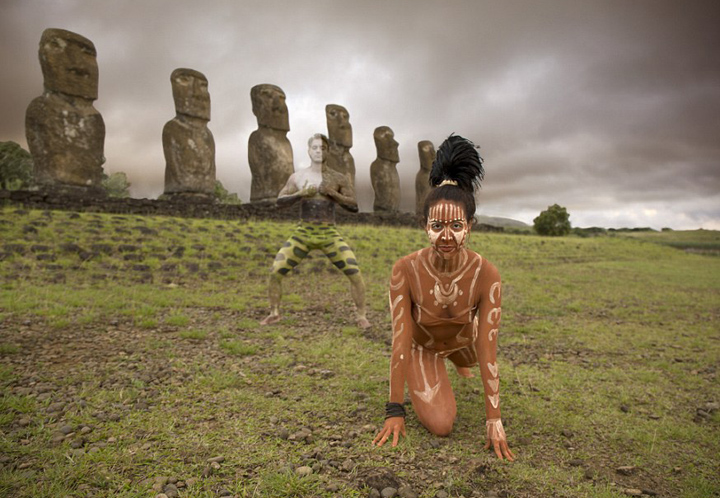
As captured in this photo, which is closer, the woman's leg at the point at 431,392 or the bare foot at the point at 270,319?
the woman's leg at the point at 431,392

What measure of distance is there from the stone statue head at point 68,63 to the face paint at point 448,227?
15358 mm

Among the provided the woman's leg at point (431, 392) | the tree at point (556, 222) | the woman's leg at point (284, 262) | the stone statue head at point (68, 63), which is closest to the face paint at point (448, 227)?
the woman's leg at point (431, 392)

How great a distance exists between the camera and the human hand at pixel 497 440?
9.07 ft

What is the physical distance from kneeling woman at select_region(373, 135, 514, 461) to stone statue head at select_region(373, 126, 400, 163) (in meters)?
21.9

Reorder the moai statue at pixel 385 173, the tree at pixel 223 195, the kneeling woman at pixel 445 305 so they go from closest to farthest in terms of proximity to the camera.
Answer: the kneeling woman at pixel 445 305 → the moai statue at pixel 385 173 → the tree at pixel 223 195

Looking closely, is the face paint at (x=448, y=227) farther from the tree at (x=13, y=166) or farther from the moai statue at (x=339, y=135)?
the tree at (x=13, y=166)

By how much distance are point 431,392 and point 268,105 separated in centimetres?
1726

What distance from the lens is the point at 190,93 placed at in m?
16.4

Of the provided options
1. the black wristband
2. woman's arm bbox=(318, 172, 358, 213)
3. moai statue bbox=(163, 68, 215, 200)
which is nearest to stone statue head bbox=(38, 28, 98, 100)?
moai statue bbox=(163, 68, 215, 200)

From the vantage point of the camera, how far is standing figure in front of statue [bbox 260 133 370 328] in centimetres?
600

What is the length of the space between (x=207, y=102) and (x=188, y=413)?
16.1 meters

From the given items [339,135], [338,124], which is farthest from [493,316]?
[338,124]

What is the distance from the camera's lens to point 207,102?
55.3 feet

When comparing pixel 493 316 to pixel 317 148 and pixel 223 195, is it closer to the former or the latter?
pixel 317 148
